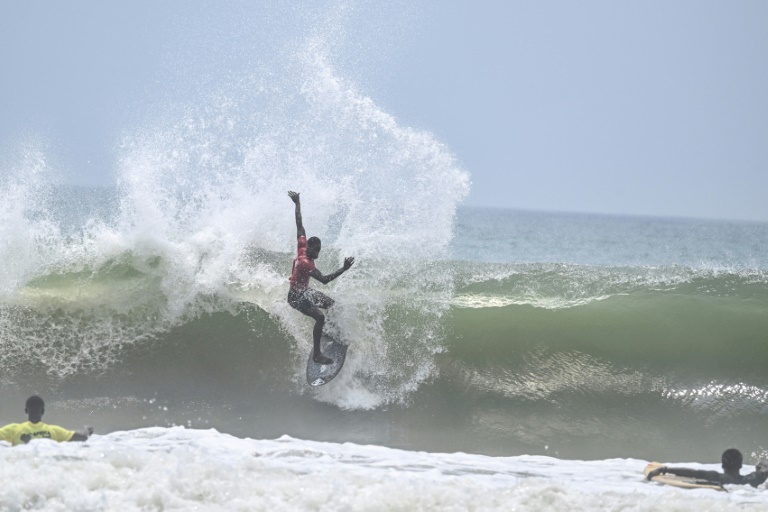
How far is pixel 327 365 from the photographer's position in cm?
890

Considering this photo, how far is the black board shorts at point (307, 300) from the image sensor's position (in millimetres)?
8695

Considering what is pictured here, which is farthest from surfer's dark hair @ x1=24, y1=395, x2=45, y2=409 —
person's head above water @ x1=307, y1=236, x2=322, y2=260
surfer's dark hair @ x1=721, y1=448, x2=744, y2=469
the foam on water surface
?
surfer's dark hair @ x1=721, y1=448, x2=744, y2=469

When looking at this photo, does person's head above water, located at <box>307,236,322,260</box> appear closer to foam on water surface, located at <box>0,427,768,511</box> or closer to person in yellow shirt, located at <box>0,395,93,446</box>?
foam on water surface, located at <box>0,427,768,511</box>

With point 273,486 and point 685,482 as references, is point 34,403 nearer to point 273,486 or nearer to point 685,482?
point 273,486

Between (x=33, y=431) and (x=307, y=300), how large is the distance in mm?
3184

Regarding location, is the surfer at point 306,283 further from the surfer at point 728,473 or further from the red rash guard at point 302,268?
the surfer at point 728,473

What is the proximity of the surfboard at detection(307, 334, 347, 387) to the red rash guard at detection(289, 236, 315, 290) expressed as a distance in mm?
800

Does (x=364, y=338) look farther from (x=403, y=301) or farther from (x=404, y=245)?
(x=404, y=245)

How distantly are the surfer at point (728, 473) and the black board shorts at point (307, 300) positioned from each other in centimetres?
378

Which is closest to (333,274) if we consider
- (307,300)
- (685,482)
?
(307,300)

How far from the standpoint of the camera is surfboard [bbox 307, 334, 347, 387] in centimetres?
883

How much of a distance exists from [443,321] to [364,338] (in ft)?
3.93

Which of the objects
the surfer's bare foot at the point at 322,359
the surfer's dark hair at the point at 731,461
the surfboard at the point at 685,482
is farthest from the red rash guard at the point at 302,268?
the surfer's dark hair at the point at 731,461

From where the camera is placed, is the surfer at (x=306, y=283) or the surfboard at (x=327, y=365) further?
the surfboard at (x=327, y=365)
